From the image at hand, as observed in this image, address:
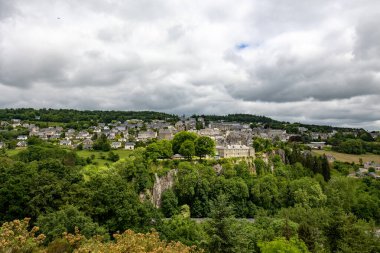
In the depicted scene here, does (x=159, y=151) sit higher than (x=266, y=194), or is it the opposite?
(x=159, y=151)

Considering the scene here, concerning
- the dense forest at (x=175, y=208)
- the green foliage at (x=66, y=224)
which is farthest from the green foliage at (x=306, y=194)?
the green foliage at (x=66, y=224)

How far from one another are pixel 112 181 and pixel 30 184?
24.6ft

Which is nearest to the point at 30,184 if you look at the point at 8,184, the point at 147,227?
the point at 8,184

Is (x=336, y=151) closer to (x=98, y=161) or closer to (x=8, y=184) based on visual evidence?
(x=98, y=161)

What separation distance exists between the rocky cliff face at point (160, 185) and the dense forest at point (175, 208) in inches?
19.2

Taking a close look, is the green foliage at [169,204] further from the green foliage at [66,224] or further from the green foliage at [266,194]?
the green foliage at [66,224]

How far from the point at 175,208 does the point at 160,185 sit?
14.0ft

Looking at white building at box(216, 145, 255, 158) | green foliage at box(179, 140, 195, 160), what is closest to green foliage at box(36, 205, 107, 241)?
green foliage at box(179, 140, 195, 160)

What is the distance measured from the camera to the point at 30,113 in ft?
448

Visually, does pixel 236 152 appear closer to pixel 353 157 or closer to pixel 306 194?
pixel 306 194

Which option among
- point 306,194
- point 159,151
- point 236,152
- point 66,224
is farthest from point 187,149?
point 66,224

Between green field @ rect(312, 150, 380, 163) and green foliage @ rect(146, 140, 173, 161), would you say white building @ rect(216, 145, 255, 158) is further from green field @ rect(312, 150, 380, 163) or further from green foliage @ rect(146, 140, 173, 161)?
green field @ rect(312, 150, 380, 163)

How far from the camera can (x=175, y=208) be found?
44719mm

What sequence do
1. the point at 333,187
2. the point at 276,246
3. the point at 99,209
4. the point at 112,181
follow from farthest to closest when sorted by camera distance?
the point at 333,187
the point at 112,181
the point at 99,209
the point at 276,246
